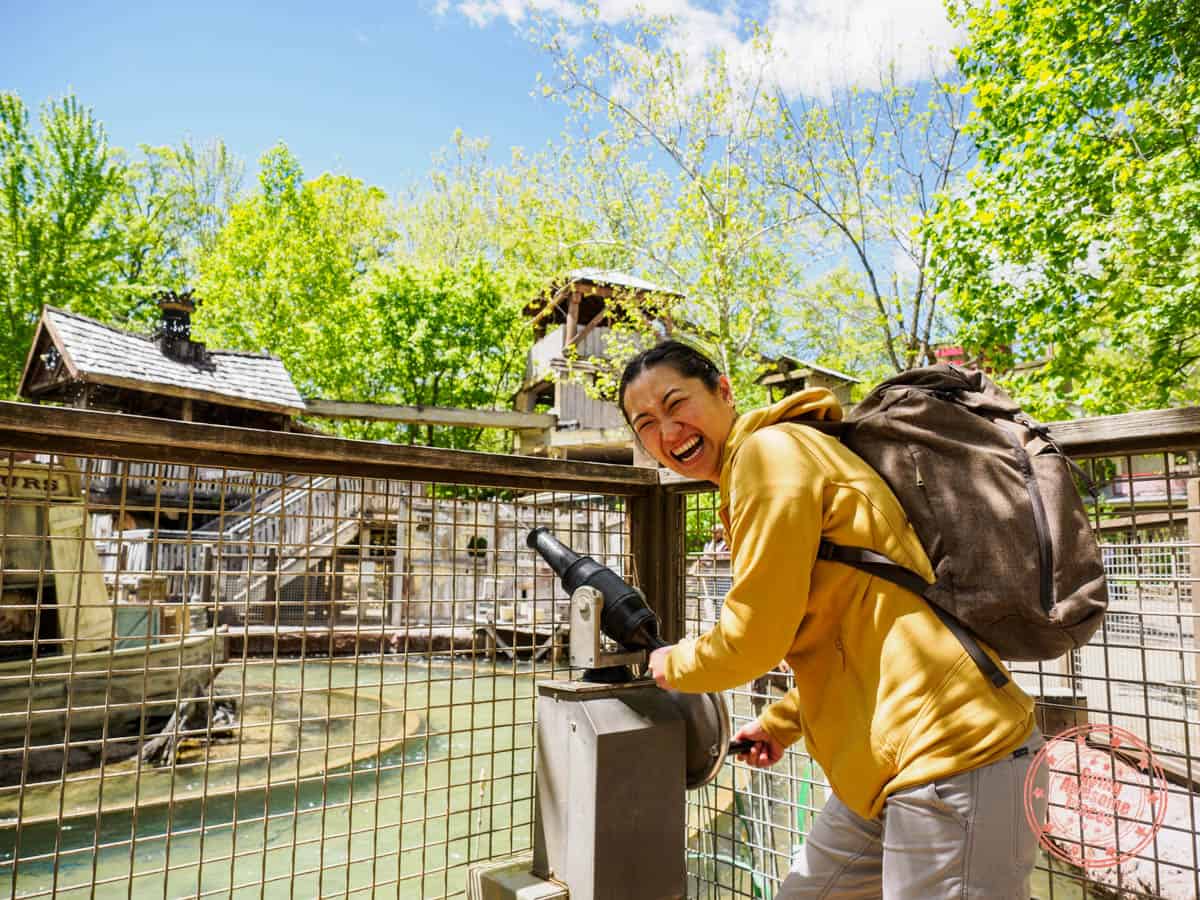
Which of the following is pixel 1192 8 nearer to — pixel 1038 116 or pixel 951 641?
pixel 1038 116

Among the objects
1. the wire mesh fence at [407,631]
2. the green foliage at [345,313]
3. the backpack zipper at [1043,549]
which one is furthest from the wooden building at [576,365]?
the backpack zipper at [1043,549]

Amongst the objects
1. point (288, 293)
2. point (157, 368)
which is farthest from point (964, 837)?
point (288, 293)

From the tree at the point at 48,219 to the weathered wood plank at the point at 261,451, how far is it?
2112 cm

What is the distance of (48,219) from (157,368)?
21.2ft

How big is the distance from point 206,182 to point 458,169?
11.8 metres

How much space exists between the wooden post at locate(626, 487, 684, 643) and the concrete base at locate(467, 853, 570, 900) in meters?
0.88

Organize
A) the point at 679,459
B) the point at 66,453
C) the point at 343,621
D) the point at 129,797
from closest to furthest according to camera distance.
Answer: the point at 66,453
the point at 679,459
the point at 129,797
the point at 343,621

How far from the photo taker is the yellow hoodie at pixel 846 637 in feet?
4.24

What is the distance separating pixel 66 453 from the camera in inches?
60.1

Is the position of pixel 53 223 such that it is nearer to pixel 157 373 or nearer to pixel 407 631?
pixel 157 373

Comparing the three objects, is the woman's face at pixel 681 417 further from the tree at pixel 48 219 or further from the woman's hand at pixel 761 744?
the tree at pixel 48 219

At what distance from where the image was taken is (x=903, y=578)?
1362 millimetres

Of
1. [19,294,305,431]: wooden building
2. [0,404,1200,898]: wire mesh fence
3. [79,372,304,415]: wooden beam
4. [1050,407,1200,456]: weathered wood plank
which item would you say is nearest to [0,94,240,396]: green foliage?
[19,294,305,431]: wooden building

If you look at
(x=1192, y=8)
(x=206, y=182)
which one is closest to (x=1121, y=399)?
(x=1192, y=8)
